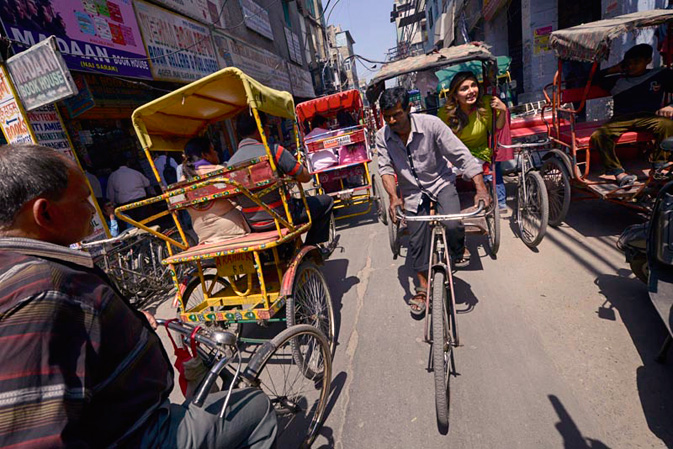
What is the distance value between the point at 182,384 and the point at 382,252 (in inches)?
134

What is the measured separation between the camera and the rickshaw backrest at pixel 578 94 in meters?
4.64

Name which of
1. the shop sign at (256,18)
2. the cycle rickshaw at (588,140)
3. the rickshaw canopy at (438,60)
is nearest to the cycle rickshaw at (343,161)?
the rickshaw canopy at (438,60)

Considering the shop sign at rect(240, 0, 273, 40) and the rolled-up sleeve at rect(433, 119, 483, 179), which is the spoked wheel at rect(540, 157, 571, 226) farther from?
the shop sign at rect(240, 0, 273, 40)

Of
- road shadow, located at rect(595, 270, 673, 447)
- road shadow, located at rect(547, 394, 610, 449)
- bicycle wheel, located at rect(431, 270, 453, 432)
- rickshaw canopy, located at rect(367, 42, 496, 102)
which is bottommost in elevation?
road shadow, located at rect(547, 394, 610, 449)

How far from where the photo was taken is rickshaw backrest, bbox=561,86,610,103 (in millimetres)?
4641

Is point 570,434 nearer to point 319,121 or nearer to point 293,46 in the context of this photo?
point 319,121

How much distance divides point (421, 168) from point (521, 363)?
1.72 m

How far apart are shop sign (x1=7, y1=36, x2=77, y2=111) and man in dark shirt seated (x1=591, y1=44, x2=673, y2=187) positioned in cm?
657

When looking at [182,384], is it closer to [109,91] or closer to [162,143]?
[162,143]

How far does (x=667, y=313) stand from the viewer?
1944 mm

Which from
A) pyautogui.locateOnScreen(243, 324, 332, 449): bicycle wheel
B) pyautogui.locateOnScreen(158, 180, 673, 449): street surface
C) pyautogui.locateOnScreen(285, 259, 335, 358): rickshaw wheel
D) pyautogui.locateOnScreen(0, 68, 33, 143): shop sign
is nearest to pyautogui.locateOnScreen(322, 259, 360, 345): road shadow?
pyautogui.locateOnScreen(158, 180, 673, 449): street surface

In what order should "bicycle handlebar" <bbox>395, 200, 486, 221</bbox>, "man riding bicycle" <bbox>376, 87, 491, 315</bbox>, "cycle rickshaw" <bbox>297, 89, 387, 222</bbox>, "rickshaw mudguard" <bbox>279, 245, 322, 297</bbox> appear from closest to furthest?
1. "bicycle handlebar" <bbox>395, 200, 486, 221</bbox>
2. "rickshaw mudguard" <bbox>279, 245, 322, 297</bbox>
3. "man riding bicycle" <bbox>376, 87, 491, 315</bbox>
4. "cycle rickshaw" <bbox>297, 89, 387, 222</bbox>

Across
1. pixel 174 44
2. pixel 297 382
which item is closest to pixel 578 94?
pixel 297 382

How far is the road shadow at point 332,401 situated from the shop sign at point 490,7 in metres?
15.2
